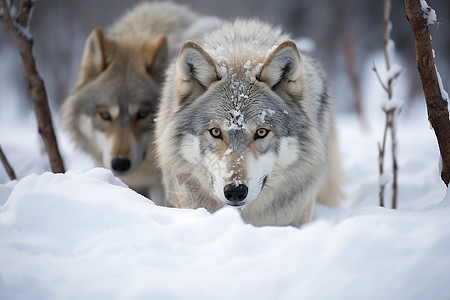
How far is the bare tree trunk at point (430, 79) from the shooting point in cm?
240

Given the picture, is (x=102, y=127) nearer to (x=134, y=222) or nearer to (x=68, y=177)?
(x=68, y=177)

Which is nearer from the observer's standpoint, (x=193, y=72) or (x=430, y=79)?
(x=430, y=79)

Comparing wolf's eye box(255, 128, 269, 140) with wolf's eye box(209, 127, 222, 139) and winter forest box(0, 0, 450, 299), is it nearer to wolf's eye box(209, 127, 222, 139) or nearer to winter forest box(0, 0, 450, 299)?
wolf's eye box(209, 127, 222, 139)

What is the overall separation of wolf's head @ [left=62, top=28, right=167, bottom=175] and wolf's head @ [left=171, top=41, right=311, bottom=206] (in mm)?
1077

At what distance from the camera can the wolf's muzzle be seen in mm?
2475

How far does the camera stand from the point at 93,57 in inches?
166

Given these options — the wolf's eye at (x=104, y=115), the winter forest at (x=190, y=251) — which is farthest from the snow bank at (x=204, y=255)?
the wolf's eye at (x=104, y=115)

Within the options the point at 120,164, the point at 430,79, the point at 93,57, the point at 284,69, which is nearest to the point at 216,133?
the point at 284,69

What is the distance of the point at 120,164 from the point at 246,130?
156cm

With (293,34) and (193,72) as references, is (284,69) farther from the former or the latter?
(293,34)

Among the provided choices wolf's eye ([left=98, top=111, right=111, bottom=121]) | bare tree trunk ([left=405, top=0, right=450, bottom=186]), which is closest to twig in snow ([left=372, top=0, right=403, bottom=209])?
bare tree trunk ([left=405, top=0, right=450, bottom=186])

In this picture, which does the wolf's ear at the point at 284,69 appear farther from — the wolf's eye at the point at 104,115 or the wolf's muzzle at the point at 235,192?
the wolf's eye at the point at 104,115

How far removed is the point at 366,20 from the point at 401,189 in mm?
11450

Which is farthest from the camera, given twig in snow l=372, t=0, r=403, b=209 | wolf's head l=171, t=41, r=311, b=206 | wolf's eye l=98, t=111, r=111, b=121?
wolf's eye l=98, t=111, r=111, b=121
